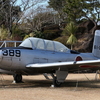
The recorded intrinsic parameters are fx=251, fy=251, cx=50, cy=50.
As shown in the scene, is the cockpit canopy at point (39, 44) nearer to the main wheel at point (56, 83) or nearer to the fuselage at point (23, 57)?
the fuselage at point (23, 57)

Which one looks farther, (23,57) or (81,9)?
(81,9)

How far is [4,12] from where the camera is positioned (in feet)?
120

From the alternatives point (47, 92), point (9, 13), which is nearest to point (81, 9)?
point (9, 13)

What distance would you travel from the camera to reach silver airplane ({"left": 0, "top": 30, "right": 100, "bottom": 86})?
1017 cm

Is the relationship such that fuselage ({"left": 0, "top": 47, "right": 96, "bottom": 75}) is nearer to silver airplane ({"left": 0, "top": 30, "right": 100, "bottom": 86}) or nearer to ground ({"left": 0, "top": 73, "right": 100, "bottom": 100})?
silver airplane ({"left": 0, "top": 30, "right": 100, "bottom": 86})

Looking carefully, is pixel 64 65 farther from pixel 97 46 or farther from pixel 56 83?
pixel 97 46

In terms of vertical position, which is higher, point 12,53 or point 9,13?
point 9,13

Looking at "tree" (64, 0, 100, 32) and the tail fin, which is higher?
"tree" (64, 0, 100, 32)

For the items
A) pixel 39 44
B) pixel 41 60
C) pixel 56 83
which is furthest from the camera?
pixel 39 44

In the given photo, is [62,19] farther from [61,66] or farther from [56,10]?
[61,66]

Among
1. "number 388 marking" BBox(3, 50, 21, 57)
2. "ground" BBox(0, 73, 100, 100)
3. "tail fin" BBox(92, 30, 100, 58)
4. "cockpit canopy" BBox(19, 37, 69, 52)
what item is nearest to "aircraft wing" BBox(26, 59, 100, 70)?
"number 388 marking" BBox(3, 50, 21, 57)

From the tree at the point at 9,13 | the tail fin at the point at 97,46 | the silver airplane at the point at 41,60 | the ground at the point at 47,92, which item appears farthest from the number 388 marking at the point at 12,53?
the tree at the point at 9,13

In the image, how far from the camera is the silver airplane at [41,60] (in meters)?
10.2

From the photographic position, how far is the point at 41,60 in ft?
36.3
